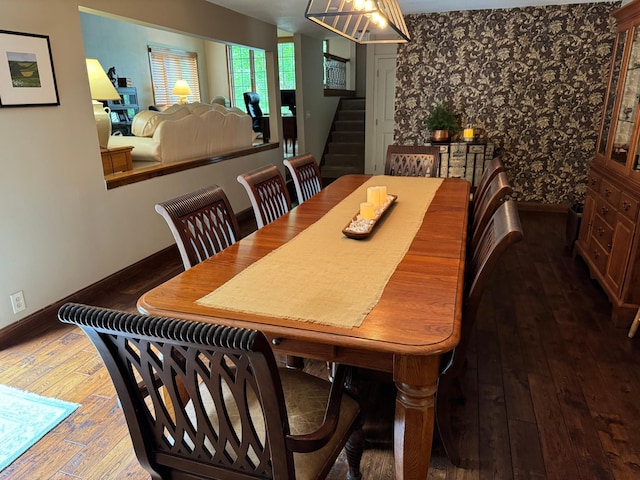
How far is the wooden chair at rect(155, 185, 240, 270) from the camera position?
1.82 metres

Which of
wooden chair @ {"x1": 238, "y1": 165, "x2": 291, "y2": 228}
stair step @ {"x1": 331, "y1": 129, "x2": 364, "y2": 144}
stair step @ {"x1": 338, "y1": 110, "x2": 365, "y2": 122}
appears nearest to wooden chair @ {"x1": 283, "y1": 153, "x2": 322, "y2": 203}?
wooden chair @ {"x1": 238, "y1": 165, "x2": 291, "y2": 228}

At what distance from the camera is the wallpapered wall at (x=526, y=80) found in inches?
199

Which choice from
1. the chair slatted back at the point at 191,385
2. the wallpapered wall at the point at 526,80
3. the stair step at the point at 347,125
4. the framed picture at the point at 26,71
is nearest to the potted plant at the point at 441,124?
the wallpapered wall at the point at 526,80

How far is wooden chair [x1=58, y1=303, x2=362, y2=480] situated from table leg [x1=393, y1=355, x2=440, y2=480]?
0.17 meters

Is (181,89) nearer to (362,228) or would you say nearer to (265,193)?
(265,193)

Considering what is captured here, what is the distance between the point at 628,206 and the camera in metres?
2.73

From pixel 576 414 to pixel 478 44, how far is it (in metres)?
4.66

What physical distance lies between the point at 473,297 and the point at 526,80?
4764 mm

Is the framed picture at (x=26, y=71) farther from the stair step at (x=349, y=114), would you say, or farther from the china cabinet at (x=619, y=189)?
the stair step at (x=349, y=114)

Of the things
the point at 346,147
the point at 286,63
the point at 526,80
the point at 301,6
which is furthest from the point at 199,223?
the point at 286,63

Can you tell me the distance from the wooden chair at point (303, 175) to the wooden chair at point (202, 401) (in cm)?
195

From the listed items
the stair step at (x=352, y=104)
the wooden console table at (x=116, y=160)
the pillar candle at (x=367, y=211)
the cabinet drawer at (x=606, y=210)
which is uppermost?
the stair step at (x=352, y=104)

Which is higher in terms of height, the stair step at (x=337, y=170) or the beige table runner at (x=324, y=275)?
the beige table runner at (x=324, y=275)

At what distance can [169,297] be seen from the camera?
4.76 ft
